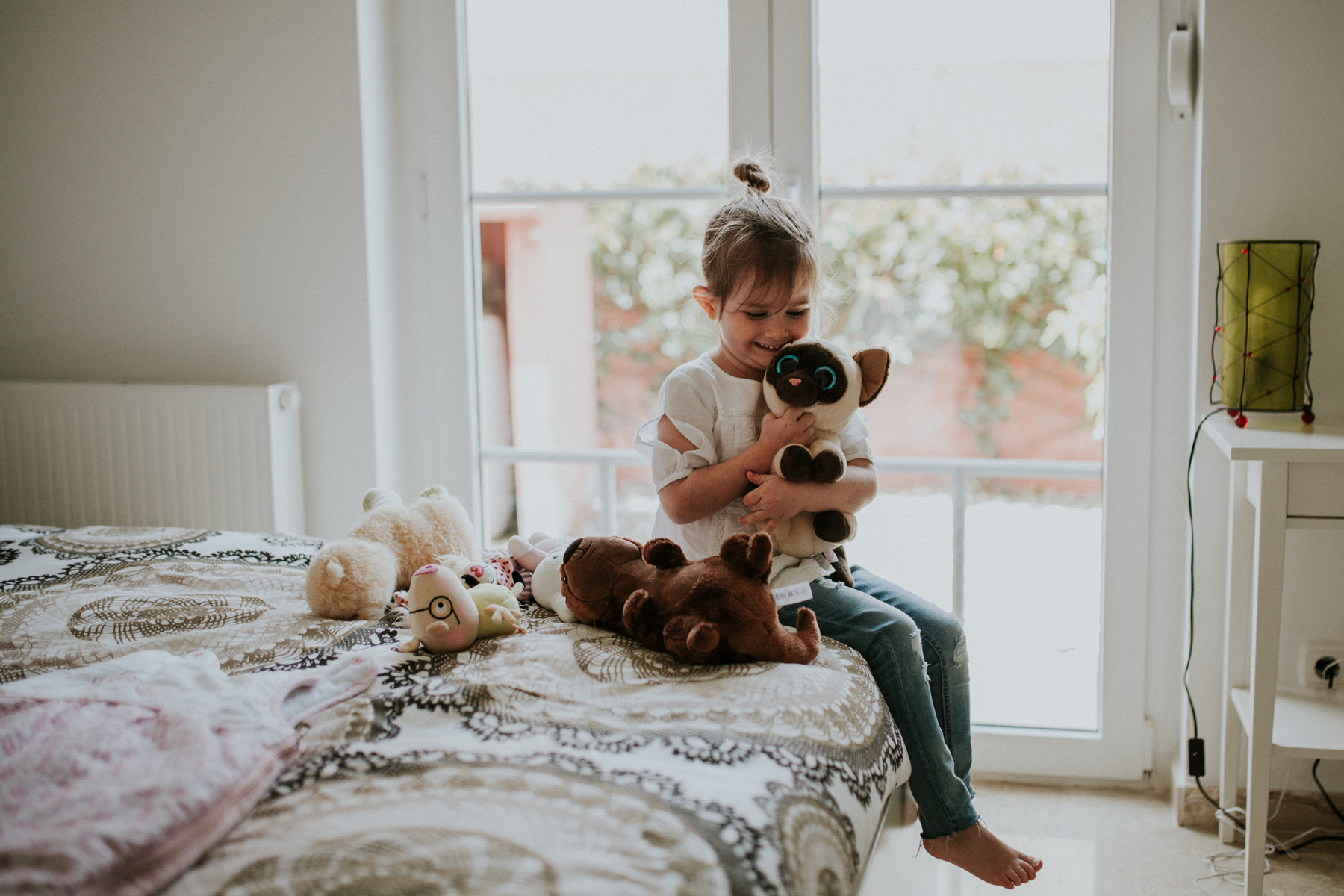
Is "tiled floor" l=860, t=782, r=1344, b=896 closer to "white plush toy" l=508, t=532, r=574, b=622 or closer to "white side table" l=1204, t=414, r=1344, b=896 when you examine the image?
"white side table" l=1204, t=414, r=1344, b=896

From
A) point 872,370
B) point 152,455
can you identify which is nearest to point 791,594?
point 872,370

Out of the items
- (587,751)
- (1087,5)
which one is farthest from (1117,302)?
(587,751)

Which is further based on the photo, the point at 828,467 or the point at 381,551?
the point at 381,551

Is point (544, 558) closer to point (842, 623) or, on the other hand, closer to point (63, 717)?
point (842, 623)

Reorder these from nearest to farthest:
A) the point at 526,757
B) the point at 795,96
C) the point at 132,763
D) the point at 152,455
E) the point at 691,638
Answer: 1. the point at 132,763
2. the point at 526,757
3. the point at 691,638
4. the point at 795,96
5. the point at 152,455

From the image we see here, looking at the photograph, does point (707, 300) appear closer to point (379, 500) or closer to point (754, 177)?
point (754, 177)

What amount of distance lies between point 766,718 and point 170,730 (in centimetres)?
55

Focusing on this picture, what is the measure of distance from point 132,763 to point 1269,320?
5.58 ft

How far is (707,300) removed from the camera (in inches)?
57.1

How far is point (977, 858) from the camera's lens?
4.31ft

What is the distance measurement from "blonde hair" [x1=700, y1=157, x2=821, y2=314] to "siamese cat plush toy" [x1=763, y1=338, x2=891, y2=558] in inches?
3.6

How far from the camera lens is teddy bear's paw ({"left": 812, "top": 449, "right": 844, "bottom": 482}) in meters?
1.32

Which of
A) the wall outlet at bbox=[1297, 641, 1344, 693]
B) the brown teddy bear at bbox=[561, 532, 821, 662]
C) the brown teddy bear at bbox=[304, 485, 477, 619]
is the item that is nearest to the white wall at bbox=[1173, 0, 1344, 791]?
the wall outlet at bbox=[1297, 641, 1344, 693]

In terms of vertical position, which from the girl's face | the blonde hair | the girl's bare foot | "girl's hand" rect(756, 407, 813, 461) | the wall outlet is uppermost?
the blonde hair
